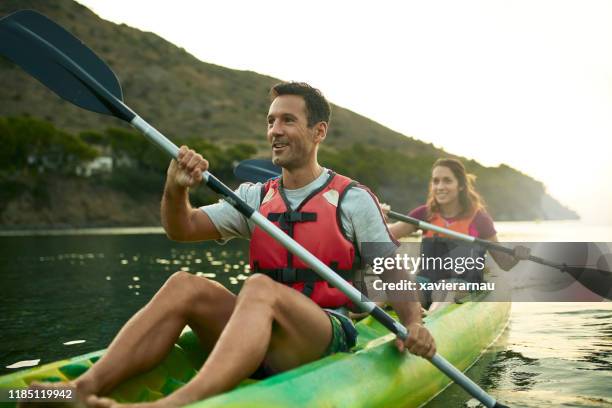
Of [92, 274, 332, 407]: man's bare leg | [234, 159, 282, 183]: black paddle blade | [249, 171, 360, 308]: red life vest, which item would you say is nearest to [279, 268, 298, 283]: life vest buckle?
[249, 171, 360, 308]: red life vest

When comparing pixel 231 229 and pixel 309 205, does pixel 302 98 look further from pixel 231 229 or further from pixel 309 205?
pixel 231 229

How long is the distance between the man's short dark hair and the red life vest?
14.7 inches

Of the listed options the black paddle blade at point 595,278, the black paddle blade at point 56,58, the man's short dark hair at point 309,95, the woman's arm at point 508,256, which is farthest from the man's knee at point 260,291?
the black paddle blade at point 595,278

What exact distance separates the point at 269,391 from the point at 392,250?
1033 mm

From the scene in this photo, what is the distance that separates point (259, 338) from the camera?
2.86 metres

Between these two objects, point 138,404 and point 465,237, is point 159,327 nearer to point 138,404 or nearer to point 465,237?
point 138,404

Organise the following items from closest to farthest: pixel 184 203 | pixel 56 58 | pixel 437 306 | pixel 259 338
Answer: pixel 259 338, pixel 184 203, pixel 56 58, pixel 437 306

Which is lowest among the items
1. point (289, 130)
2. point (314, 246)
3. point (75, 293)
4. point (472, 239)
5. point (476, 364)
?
point (75, 293)

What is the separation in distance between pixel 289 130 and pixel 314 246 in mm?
648

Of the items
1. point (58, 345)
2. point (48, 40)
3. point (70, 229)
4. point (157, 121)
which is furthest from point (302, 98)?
point (157, 121)

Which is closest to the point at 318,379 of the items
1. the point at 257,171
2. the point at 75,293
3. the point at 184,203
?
the point at 184,203

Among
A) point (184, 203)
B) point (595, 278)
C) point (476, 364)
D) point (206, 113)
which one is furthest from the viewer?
point (206, 113)

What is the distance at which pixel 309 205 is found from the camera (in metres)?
3.58

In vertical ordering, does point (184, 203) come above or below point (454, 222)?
above
